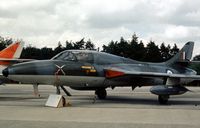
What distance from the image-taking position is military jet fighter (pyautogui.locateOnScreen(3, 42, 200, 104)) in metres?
16.6

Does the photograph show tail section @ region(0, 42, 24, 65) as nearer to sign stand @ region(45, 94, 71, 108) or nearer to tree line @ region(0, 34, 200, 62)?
sign stand @ region(45, 94, 71, 108)

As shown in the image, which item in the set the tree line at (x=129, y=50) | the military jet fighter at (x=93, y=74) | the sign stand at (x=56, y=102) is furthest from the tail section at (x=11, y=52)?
the tree line at (x=129, y=50)

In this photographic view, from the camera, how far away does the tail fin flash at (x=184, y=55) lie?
22.8 meters

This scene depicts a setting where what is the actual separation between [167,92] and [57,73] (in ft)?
15.7

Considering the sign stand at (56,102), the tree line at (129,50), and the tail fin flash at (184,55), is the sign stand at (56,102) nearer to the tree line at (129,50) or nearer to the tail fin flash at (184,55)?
the tail fin flash at (184,55)

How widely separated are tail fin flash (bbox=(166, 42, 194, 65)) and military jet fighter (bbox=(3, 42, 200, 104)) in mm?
2611

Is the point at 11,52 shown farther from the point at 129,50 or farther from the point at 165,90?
the point at 129,50

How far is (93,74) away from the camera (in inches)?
711

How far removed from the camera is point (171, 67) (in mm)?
22484

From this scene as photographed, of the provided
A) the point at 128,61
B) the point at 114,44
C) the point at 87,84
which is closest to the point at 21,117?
the point at 87,84

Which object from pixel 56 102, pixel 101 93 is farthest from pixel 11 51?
pixel 56 102

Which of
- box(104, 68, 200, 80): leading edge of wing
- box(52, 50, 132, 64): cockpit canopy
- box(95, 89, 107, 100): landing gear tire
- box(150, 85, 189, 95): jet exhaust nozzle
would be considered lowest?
box(95, 89, 107, 100): landing gear tire

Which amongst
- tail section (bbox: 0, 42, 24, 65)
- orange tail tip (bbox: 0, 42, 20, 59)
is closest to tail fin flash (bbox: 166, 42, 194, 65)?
tail section (bbox: 0, 42, 24, 65)

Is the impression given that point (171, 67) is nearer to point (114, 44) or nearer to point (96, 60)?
point (96, 60)
